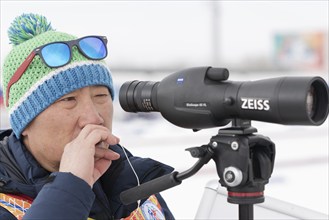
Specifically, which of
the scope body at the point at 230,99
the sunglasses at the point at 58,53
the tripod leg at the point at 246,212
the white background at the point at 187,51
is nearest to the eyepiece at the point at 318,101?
the scope body at the point at 230,99

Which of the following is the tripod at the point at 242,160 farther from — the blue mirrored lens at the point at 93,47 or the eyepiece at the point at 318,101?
the blue mirrored lens at the point at 93,47

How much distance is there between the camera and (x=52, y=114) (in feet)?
2.87

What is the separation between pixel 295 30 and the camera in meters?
5.20

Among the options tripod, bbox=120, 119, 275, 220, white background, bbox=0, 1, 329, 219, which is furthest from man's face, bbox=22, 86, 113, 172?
white background, bbox=0, 1, 329, 219

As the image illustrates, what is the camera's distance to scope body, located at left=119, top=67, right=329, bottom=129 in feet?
1.92

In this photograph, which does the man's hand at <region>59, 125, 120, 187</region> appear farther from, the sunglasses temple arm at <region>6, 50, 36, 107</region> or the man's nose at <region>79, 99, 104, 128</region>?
the sunglasses temple arm at <region>6, 50, 36, 107</region>

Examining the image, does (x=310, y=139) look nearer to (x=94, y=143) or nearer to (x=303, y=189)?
(x=303, y=189)

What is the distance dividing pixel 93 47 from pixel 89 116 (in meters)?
0.15

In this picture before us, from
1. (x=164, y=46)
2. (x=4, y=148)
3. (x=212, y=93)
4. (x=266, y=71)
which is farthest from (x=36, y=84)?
(x=266, y=71)

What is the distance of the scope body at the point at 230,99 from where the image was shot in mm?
586

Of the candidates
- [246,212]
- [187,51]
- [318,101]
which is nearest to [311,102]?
[318,101]

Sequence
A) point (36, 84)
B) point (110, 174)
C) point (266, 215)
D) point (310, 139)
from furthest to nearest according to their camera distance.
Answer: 1. point (310, 139)
2. point (266, 215)
3. point (110, 174)
4. point (36, 84)

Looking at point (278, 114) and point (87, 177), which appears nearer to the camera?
point (278, 114)

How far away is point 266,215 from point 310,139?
3378 mm
